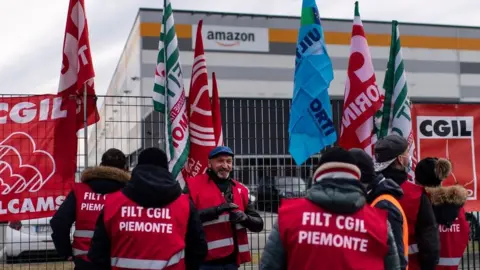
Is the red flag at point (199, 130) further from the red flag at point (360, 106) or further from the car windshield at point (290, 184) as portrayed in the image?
the red flag at point (360, 106)

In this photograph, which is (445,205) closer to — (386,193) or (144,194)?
(386,193)

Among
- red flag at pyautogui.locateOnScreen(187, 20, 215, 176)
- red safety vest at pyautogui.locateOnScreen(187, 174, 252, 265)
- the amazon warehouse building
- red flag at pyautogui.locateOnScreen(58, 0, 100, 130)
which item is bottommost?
red safety vest at pyautogui.locateOnScreen(187, 174, 252, 265)

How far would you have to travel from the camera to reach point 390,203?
4352mm

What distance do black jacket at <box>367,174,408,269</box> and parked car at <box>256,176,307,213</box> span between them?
15.0 ft

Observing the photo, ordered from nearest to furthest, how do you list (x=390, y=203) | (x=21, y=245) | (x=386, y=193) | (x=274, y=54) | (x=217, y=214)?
(x=390, y=203)
(x=386, y=193)
(x=217, y=214)
(x=21, y=245)
(x=274, y=54)

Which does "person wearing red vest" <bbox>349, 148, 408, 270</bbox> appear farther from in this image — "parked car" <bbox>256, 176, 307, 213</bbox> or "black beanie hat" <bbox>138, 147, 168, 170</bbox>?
"parked car" <bbox>256, 176, 307, 213</bbox>

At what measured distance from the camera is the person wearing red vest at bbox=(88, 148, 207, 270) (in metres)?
4.57

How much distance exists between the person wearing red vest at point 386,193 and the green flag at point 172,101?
3625 mm

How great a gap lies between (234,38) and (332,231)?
122ft

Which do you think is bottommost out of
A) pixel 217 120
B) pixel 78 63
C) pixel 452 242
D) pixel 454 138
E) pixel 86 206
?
pixel 452 242

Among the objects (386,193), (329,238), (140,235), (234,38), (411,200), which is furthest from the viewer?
(234,38)

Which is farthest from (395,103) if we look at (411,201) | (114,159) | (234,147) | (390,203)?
(390,203)

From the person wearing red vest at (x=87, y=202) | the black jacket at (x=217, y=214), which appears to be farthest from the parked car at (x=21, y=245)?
the black jacket at (x=217, y=214)

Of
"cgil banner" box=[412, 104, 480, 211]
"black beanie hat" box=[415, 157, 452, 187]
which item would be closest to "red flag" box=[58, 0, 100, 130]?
"black beanie hat" box=[415, 157, 452, 187]
